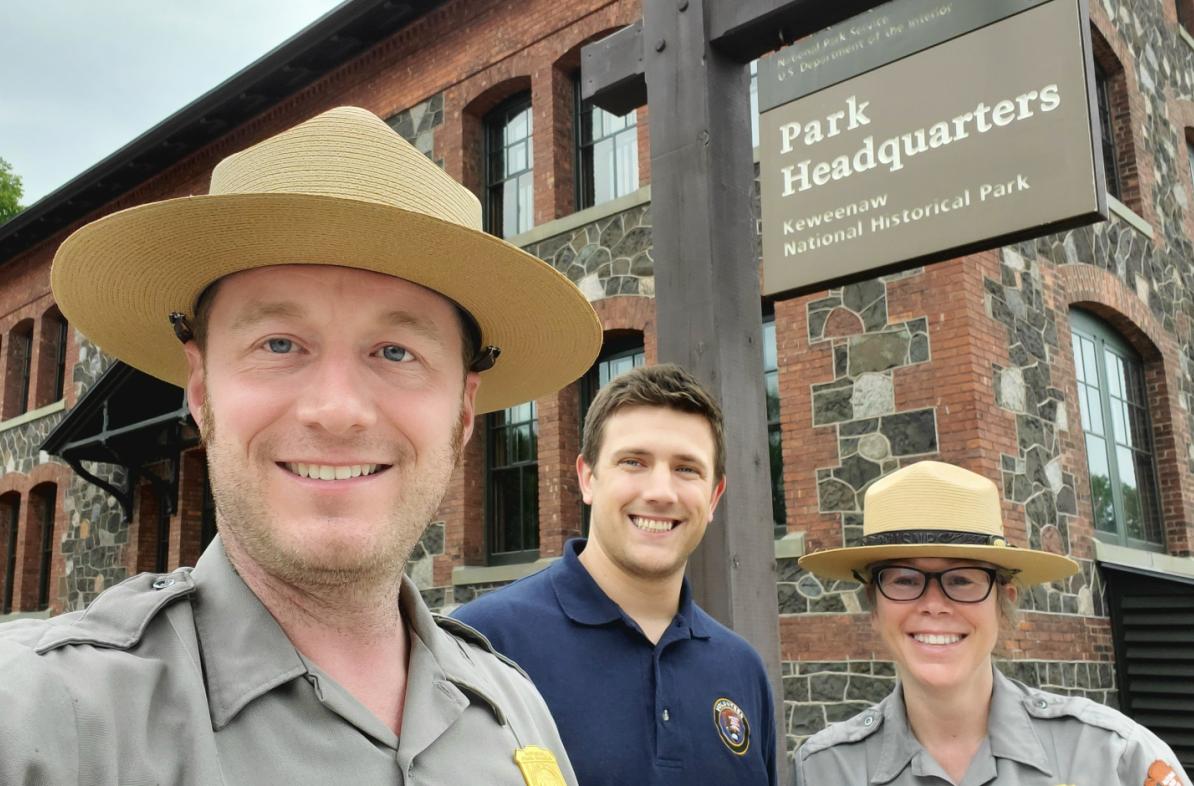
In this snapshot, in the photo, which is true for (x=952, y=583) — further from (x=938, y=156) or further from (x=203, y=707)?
(x=203, y=707)

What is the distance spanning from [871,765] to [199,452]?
40.5 feet

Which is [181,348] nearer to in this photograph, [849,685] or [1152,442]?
[849,685]

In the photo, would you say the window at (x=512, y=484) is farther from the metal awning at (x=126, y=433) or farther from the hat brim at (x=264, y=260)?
the hat brim at (x=264, y=260)

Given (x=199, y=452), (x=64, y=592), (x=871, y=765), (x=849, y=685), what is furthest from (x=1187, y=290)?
(x=64, y=592)

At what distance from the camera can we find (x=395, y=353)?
1571 mm

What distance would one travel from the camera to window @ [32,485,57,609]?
1594cm

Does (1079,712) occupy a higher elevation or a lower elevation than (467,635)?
lower

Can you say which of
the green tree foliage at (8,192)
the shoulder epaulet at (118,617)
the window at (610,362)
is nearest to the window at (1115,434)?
the window at (610,362)

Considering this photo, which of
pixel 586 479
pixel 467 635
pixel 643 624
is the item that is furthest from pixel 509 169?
pixel 467 635

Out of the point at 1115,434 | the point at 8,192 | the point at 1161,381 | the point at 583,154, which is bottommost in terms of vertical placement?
the point at 1115,434

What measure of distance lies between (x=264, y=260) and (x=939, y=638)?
78.5 inches

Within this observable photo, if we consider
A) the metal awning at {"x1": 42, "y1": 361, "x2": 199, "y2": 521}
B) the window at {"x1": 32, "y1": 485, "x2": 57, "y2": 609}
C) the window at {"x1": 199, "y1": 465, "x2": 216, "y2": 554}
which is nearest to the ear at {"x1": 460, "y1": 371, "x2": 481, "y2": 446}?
the metal awning at {"x1": 42, "y1": 361, "x2": 199, "y2": 521}

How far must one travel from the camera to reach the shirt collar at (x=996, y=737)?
8.20 ft

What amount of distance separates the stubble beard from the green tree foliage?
27846 mm
